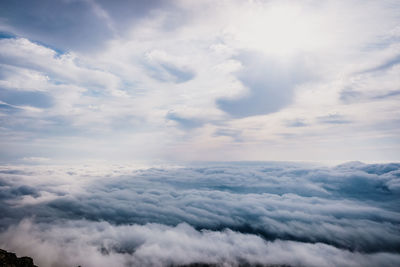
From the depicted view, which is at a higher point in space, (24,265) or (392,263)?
(24,265)

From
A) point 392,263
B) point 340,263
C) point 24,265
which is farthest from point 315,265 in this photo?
point 24,265

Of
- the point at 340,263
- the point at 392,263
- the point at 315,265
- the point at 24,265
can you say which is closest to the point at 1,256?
the point at 24,265

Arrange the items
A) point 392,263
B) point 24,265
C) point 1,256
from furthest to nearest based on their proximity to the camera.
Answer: point 392,263 → point 24,265 → point 1,256

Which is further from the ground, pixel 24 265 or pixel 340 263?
pixel 24 265

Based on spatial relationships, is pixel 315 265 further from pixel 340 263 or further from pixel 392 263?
pixel 392 263

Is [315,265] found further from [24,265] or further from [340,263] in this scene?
[24,265]

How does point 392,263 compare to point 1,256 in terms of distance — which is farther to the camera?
point 392,263

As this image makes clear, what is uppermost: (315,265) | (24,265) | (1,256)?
(1,256)

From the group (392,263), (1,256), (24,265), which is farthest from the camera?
(392,263)
